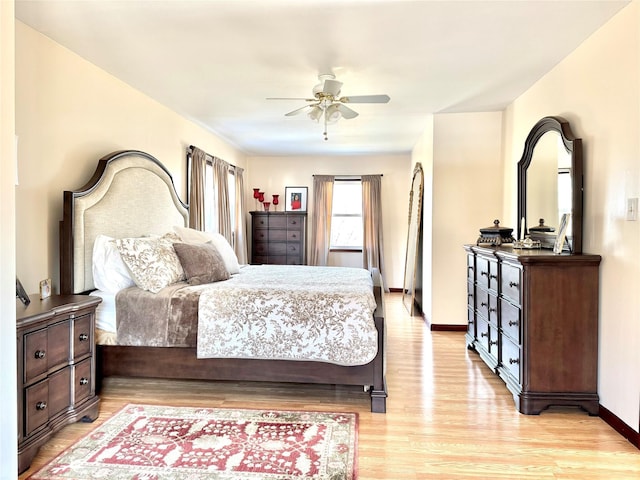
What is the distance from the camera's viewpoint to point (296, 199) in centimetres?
741

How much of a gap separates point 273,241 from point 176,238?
3.40 m

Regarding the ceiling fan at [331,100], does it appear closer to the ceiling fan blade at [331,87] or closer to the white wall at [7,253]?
the ceiling fan blade at [331,87]

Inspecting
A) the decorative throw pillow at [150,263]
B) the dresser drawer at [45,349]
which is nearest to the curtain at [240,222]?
the decorative throw pillow at [150,263]

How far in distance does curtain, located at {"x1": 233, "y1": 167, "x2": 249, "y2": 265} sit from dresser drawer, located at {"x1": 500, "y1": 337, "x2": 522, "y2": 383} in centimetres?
425

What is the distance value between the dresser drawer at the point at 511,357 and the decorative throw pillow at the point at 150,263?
100.0 inches

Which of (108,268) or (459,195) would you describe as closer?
(108,268)

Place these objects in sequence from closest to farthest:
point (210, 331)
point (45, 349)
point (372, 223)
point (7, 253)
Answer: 1. point (7, 253)
2. point (45, 349)
3. point (210, 331)
4. point (372, 223)

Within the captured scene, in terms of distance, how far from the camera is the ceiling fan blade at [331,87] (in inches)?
118

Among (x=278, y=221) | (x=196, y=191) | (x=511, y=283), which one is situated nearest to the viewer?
(x=511, y=283)

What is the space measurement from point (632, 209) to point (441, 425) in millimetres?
1662

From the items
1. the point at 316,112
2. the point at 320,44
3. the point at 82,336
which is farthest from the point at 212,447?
the point at 316,112

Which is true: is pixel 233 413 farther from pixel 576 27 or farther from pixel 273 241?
pixel 273 241

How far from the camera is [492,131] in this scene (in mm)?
4461

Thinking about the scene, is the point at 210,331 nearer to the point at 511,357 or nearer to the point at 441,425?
the point at 441,425
